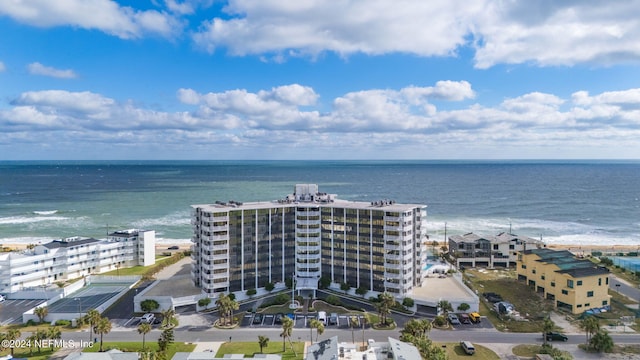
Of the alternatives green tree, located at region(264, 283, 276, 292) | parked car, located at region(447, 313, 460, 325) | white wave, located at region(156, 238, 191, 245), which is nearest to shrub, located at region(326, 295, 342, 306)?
green tree, located at region(264, 283, 276, 292)

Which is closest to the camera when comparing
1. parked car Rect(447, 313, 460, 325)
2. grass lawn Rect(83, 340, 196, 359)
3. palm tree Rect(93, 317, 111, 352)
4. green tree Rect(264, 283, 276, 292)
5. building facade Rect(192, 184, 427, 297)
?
palm tree Rect(93, 317, 111, 352)

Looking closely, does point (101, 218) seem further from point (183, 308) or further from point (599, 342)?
point (599, 342)

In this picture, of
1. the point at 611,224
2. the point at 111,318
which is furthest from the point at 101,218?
the point at 611,224

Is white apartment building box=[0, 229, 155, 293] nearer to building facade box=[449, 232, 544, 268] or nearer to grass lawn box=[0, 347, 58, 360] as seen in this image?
grass lawn box=[0, 347, 58, 360]

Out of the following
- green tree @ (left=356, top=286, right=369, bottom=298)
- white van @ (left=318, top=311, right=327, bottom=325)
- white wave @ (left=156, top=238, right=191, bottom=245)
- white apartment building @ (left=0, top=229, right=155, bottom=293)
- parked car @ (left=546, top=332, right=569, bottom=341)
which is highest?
white apartment building @ (left=0, top=229, right=155, bottom=293)

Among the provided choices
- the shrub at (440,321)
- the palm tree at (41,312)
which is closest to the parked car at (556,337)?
the shrub at (440,321)

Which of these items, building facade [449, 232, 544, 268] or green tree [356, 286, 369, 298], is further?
building facade [449, 232, 544, 268]

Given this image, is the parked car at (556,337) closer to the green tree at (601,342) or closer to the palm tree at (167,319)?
the green tree at (601,342)
